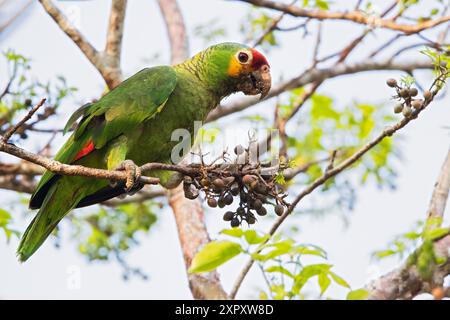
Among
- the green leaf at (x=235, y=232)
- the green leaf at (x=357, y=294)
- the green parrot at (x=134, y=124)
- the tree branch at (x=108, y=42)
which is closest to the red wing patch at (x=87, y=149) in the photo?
the green parrot at (x=134, y=124)

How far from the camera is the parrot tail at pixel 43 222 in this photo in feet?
12.0

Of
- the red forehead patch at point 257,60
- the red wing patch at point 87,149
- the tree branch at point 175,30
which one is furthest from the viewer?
the tree branch at point 175,30

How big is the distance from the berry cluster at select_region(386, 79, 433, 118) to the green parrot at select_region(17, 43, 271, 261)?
1.23m

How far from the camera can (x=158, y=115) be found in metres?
3.70

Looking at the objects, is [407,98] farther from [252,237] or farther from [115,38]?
[115,38]

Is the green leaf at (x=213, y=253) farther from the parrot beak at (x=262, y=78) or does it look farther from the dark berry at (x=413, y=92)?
the parrot beak at (x=262, y=78)

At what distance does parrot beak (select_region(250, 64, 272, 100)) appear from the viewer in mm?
3936

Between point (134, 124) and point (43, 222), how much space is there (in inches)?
29.2

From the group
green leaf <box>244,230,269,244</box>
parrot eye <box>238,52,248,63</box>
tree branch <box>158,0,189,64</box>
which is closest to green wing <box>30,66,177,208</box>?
parrot eye <box>238,52,248,63</box>

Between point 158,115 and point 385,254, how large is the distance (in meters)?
1.61

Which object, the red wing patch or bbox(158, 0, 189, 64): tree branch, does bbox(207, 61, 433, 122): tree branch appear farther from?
the red wing patch

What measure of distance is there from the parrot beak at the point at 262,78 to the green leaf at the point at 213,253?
62.9 inches
